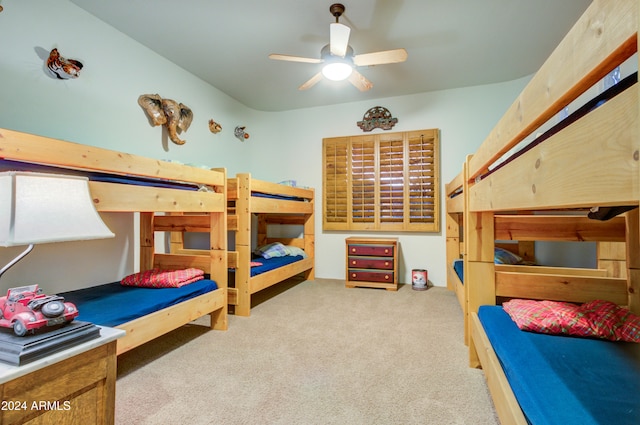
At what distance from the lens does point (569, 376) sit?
3.18ft

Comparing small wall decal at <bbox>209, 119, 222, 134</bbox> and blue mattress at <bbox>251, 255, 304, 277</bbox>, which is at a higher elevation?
small wall decal at <bbox>209, 119, 222, 134</bbox>

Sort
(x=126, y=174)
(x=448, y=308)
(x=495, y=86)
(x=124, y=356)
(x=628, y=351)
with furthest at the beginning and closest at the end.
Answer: (x=495, y=86)
(x=448, y=308)
(x=124, y=356)
(x=126, y=174)
(x=628, y=351)

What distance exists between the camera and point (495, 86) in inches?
145

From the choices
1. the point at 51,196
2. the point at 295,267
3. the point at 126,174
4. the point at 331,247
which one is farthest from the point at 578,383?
the point at 331,247

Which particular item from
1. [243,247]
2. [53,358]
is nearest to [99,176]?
[53,358]

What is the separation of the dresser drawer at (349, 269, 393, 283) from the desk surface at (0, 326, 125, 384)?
2.96m

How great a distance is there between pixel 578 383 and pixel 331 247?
3.46 meters

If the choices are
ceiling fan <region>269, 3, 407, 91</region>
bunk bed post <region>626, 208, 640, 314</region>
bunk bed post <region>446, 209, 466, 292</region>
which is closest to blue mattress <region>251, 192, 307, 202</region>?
ceiling fan <region>269, 3, 407, 91</region>

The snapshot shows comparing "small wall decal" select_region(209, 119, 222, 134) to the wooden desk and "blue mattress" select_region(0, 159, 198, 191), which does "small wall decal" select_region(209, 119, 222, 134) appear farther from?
the wooden desk

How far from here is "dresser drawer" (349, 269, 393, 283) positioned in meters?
3.67

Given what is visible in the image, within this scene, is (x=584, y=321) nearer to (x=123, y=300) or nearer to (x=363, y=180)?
(x=123, y=300)

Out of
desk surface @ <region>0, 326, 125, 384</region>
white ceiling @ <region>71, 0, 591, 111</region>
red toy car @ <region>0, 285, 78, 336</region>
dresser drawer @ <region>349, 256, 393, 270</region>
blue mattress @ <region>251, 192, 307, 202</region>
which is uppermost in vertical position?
white ceiling @ <region>71, 0, 591, 111</region>

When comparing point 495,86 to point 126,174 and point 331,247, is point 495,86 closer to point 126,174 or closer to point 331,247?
point 331,247

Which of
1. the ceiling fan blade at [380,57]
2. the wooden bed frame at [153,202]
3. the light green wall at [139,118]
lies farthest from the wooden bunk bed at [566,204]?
the light green wall at [139,118]
